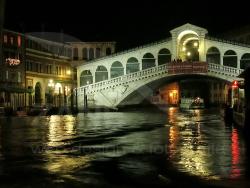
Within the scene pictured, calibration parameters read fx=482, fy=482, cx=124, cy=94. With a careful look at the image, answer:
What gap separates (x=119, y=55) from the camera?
68062 millimetres

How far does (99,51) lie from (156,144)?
69.4m

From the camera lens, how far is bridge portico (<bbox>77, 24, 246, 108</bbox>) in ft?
197

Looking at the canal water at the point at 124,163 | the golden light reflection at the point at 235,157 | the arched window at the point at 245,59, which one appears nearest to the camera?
the canal water at the point at 124,163

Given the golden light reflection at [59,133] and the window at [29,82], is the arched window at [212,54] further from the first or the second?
the golden light reflection at [59,133]

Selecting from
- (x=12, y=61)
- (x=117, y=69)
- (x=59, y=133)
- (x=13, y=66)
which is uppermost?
(x=12, y=61)

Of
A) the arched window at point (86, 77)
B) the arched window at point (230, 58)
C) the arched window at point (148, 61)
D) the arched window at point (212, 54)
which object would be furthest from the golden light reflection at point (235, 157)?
the arched window at point (86, 77)

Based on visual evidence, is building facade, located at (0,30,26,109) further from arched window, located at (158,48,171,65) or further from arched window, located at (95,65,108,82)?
arched window, located at (158,48,171,65)

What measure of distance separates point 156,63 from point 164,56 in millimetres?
1669

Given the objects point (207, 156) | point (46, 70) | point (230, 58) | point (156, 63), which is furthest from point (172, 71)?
point (207, 156)

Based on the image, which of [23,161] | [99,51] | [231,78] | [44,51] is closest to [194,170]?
[23,161]

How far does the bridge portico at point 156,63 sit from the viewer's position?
60.1 metres

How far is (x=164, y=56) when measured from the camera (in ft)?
226

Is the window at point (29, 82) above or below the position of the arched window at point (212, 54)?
below

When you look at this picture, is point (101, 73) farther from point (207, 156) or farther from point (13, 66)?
point (207, 156)
